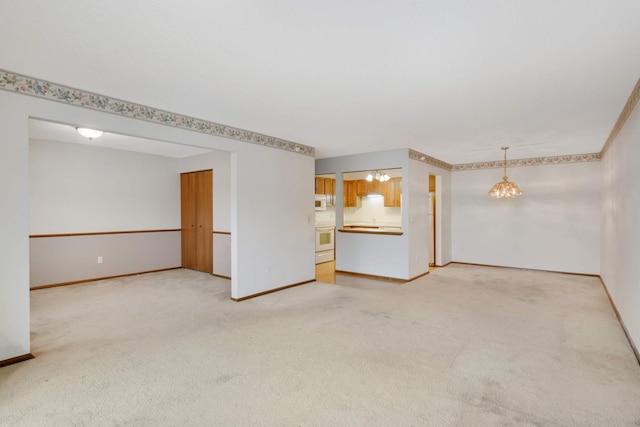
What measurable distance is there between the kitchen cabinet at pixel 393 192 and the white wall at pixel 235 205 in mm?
3313

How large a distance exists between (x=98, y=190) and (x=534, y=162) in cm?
847

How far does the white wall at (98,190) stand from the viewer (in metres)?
5.33

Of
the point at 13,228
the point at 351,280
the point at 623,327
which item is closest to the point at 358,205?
the point at 351,280

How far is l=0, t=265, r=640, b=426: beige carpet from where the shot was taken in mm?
2055

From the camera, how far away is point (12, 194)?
267 cm

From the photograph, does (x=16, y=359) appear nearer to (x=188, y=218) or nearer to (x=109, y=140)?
(x=109, y=140)

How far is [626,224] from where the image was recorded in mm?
3455

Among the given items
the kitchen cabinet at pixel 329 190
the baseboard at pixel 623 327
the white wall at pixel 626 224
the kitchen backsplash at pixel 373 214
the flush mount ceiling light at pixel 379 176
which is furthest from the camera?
the kitchen backsplash at pixel 373 214

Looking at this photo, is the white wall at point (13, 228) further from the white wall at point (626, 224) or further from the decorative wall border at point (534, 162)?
the decorative wall border at point (534, 162)

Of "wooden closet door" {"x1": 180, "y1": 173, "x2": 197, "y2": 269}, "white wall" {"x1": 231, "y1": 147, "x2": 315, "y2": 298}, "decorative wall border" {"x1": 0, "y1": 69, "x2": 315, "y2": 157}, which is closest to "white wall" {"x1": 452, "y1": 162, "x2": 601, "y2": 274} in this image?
"white wall" {"x1": 231, "y1": 147, "x2": 315, "y2": 298}

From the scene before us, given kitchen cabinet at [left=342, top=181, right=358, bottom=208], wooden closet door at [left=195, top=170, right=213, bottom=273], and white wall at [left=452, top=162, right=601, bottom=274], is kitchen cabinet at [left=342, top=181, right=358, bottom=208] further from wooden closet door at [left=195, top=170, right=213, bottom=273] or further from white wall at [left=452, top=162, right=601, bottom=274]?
wooden closet door at [left=195, top=170, right=213, bottom=273]

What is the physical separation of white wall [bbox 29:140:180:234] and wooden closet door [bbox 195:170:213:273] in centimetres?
74

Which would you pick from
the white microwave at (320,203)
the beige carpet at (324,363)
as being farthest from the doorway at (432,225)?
the beige carpet at (324,363)

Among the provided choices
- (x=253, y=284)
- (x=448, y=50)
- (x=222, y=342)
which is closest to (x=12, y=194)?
(x=222, y=342)
